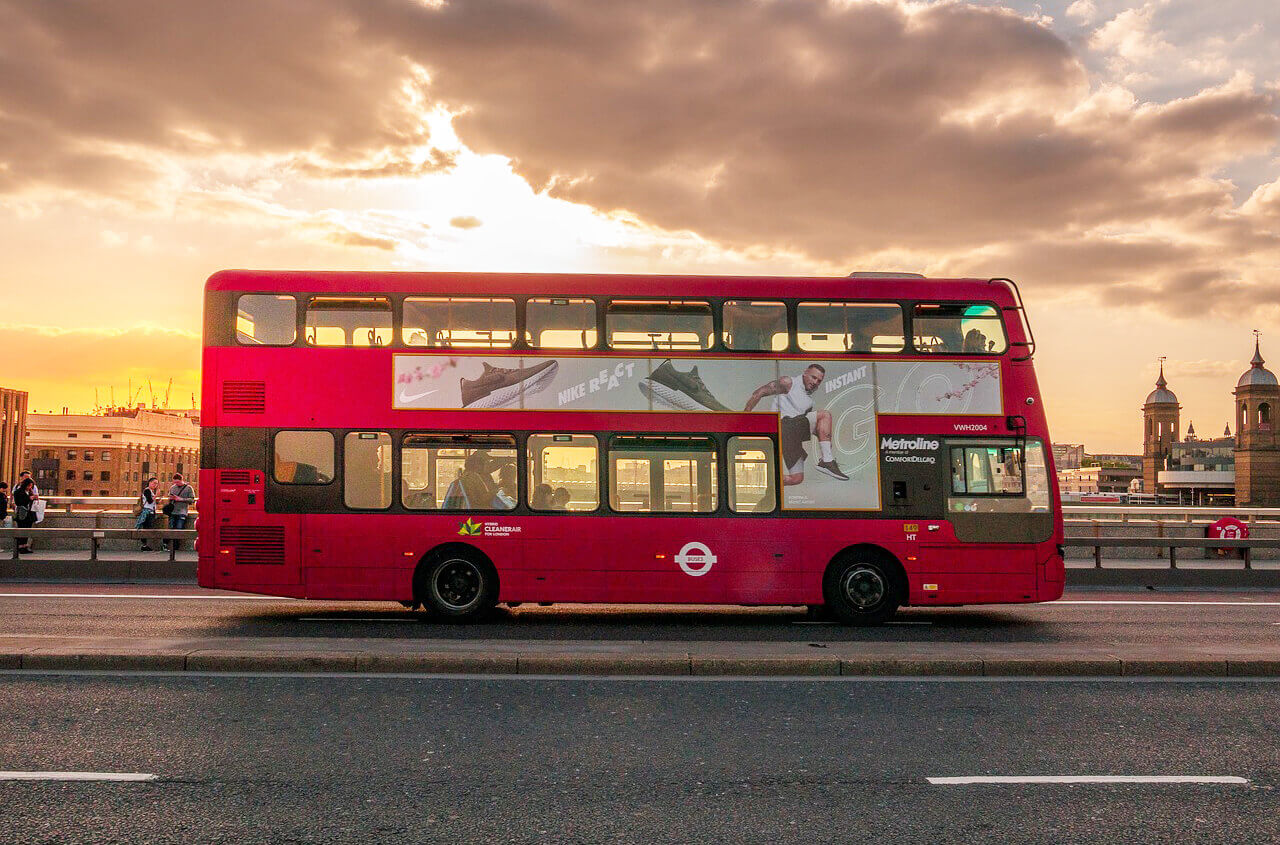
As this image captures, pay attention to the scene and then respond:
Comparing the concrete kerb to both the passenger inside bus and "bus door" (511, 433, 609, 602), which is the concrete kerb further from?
the passenger inside bus

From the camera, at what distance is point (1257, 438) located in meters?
152

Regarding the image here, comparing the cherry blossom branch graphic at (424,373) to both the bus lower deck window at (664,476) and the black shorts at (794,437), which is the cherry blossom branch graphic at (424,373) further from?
the black shorts at (794,437)

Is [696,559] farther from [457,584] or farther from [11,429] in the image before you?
[11,429]

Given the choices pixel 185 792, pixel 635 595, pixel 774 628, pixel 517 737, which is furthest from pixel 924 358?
pixel 185 792

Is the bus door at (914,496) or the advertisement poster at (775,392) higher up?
the advertisement poster at (775,392)

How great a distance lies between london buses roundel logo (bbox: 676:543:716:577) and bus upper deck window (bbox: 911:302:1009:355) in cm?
361

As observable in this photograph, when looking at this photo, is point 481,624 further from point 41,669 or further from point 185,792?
point 185,792

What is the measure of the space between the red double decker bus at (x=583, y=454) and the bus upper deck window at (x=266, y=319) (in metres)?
0.03

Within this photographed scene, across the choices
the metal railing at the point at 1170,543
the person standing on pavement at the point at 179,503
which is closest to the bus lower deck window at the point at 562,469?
the metal railing at the point at 1170,543

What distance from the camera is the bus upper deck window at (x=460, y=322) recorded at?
12.6 metres

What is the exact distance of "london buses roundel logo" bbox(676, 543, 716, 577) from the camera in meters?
12.5

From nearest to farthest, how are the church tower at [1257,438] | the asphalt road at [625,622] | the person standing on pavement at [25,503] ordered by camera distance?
the asphalt road at [625,622], the person standing on pavement at [25,503], the church tower at [1257,438]

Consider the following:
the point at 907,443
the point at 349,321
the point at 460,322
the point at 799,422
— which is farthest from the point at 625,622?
the point at 349,321

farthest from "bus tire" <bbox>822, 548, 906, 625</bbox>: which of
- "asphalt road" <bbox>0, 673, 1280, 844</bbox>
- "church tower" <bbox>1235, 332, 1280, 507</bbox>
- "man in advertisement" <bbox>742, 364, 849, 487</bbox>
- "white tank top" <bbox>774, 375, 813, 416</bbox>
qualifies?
"church tower" <bbox>1235, 332, 1280, 507</bbox>
